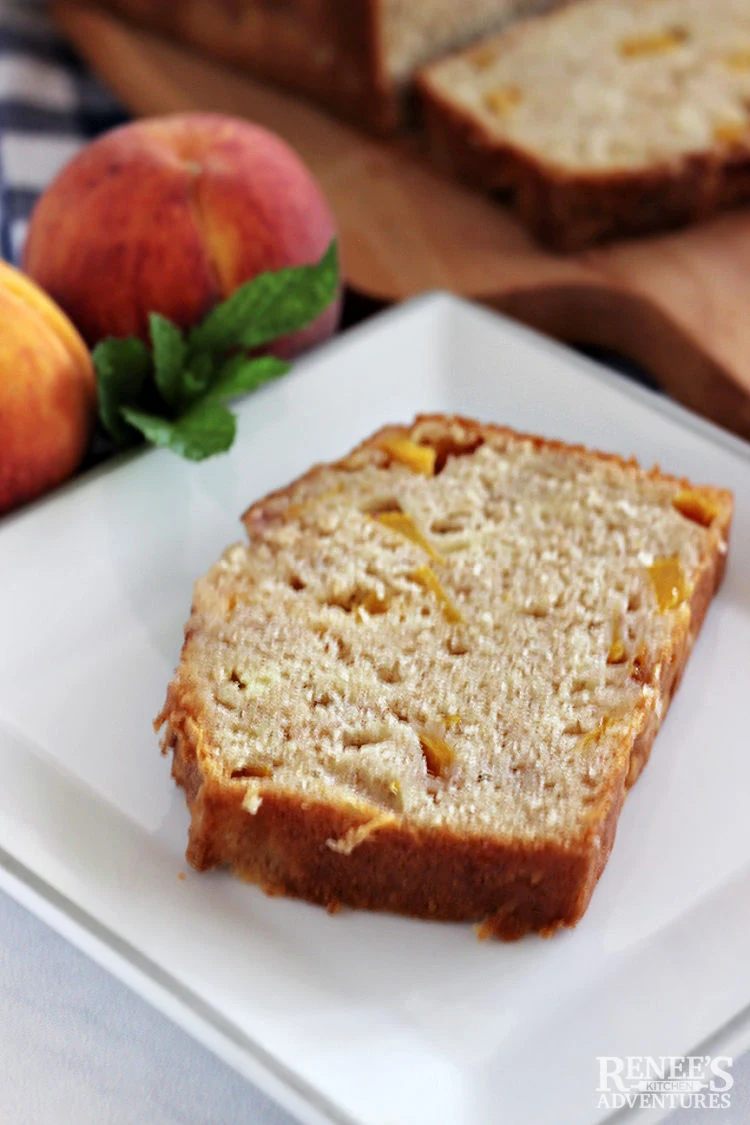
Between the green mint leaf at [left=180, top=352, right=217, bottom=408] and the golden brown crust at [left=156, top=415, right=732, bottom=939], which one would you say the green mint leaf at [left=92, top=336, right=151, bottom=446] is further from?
the golden brown crust at [left=156, top=415, right=732, bottom=939]

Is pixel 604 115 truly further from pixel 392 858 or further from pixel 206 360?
pixel 392 858

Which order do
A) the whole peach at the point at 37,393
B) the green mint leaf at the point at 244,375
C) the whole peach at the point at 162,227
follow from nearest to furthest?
the whole peach at the point at 37,393
the green mint leaf at the point at 244,375
the whole peach at the point at 162,227

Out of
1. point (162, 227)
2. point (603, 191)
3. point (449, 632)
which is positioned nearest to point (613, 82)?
→ point (603, 191)

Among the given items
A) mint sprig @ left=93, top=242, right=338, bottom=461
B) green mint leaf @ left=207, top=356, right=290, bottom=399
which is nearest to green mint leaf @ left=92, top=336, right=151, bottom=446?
mint sprig @ left=93, top=242, right=338, bottom=461

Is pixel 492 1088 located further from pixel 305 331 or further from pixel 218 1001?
pixel 305 331

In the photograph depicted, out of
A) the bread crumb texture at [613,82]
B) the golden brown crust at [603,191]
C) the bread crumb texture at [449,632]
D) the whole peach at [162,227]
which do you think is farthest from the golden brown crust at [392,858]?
the bread crumb texture at [613,82]

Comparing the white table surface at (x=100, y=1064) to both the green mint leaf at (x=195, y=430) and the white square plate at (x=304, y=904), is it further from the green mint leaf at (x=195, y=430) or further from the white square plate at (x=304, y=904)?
the green mint leaf at (x=195, y=430)
